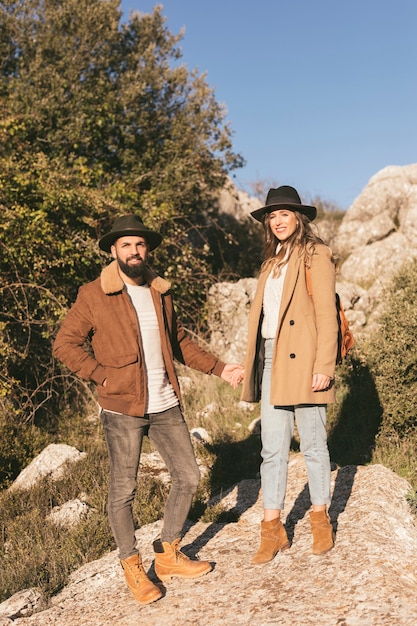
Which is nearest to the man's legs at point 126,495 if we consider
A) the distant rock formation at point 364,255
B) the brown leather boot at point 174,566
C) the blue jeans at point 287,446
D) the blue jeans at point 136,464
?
the blue jeans at point 136,464

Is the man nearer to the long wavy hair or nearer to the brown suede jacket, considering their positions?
the brown suede jacket

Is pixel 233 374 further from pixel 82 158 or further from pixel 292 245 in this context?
pixel 82 158

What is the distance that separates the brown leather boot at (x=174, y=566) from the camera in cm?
392

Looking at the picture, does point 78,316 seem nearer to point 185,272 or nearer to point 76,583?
point 76,583

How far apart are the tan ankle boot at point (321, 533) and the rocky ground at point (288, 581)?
0.06 metres

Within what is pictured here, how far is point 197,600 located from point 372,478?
83.3 inches

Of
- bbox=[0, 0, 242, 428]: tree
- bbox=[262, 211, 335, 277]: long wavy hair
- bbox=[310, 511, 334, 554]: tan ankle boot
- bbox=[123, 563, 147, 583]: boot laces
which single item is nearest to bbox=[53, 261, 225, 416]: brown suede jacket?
bbox=[262, 211, 335, 277]: long wavy hair

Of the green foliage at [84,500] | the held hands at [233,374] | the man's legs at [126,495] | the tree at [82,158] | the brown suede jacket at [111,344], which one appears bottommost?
the green foliage at [84,500]

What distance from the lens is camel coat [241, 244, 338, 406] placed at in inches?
147

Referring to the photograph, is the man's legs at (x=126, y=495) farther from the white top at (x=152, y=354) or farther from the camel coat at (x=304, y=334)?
the camel coat at (x=304, y=334)

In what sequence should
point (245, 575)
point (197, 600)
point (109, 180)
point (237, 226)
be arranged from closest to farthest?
point (197, 600) → point (245, 575) → point (109, 180) → point (237, 226)

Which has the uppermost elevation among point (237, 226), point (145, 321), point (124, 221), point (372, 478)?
point (237, 226)

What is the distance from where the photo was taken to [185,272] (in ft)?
37.4

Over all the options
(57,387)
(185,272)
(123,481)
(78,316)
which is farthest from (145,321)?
(185,272)
